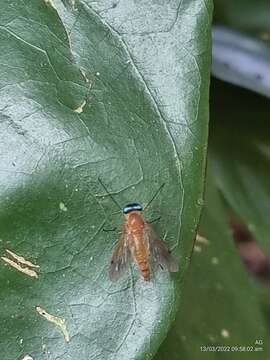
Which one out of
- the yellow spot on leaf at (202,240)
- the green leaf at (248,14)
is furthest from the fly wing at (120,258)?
the green leaf at (248,14)

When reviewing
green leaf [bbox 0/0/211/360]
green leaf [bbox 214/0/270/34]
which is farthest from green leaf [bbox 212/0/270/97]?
green leaf [bbox 0/0/211/360]

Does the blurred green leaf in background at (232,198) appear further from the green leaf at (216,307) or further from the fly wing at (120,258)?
the fly wing at (120,258)

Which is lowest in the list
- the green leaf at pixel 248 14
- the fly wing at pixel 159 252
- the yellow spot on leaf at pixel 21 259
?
the green leaf at pixel 248 14

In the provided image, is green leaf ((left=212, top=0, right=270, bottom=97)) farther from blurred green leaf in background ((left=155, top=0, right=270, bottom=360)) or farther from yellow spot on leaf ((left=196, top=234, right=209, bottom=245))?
yellow spot on leaf ((left=196, top=234, right=209, bottom=245))

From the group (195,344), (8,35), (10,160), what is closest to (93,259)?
(10,160)

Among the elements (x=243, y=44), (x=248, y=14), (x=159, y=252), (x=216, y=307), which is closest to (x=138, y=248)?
(x=159, y=252)

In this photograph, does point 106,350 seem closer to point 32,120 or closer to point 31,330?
point 31,330

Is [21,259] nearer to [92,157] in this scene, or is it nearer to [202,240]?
[92,157]

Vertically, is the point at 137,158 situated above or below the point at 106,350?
above
